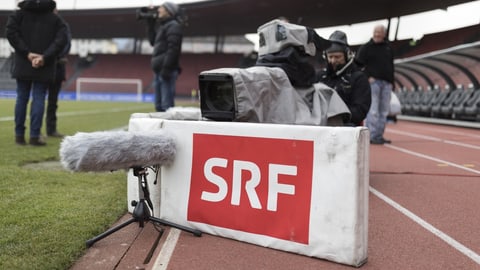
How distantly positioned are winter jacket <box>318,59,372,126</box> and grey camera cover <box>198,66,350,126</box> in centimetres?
56

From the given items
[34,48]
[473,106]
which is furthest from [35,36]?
[473,106]

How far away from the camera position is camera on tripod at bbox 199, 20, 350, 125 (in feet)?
8.39

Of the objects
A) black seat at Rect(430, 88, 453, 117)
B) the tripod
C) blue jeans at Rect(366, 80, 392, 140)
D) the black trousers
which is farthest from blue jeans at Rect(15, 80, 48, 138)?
black seat at Rect(430, 88, 453, 117)

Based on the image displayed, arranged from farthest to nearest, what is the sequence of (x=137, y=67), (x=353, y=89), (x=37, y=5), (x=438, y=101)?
(x=137, y=67)
(x=438, y=101)
(x=37, y=5)
(x=353, y=89)

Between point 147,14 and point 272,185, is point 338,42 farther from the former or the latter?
point 147,14

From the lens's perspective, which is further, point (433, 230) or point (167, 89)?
point (167, 89)

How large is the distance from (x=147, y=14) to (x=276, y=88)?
16.1 ft

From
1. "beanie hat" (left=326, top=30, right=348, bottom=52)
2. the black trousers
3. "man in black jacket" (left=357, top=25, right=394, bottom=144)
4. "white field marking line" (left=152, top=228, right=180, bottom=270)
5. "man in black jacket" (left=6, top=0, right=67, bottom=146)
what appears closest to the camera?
"white field marking line" (left=152, top=228, right=180, bottom=270)

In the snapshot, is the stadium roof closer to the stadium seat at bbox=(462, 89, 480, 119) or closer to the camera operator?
the stadium seat at bbox=(462, 89, 480, 119)

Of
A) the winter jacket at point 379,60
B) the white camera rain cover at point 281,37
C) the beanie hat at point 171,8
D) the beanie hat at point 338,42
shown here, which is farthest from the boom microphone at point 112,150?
the winter jacket at point 379,60

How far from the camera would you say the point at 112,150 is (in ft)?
7.20

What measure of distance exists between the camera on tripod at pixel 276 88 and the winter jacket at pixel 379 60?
3773 millimetres

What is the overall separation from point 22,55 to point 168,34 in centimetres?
196

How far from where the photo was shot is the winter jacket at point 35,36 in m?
5.25
